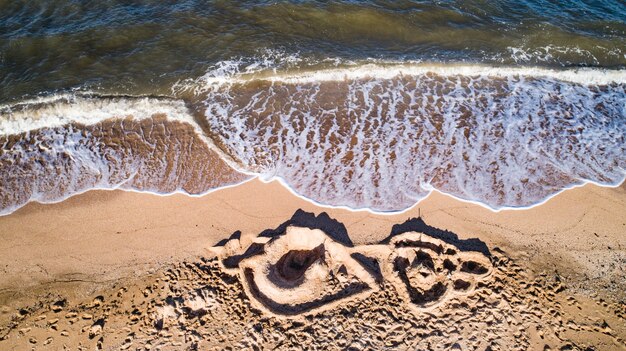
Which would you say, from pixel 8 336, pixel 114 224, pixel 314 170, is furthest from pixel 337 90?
pixel 8 336

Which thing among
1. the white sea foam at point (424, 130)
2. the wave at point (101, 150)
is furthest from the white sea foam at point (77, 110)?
the white sea foam at point (424, 130)

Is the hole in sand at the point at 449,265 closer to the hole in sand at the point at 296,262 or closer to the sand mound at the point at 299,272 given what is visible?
the sand mound at the point at 299,272

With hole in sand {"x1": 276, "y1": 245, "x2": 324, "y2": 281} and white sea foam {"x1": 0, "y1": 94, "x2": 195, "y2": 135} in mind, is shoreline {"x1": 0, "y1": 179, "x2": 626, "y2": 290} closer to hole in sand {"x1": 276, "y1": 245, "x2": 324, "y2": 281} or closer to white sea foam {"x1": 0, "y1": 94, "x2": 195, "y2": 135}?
hole in sand {"x1": 276, "y1": 245, "x2": 324, "y2": 281}

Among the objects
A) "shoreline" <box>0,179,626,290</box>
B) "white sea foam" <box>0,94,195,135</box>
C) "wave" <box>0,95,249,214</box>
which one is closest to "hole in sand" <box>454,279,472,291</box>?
"shoreline" <box>0,179,626,290</box>

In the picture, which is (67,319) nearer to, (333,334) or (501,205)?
(333,334)

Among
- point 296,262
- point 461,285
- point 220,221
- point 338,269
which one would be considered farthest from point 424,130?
point 220,221

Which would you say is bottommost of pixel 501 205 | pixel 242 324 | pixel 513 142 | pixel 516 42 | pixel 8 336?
pixel 8 336
